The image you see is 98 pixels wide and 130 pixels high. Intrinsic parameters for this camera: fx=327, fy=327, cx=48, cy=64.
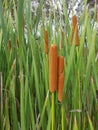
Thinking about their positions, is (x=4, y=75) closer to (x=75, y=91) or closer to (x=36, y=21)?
(x=75, y=91)

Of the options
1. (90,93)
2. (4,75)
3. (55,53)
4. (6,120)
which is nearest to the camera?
(55,53)

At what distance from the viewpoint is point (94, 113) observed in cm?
78

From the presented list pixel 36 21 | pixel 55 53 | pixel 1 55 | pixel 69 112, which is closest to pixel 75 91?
pixel 69 112

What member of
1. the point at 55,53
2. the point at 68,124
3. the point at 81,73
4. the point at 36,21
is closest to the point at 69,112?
the point at 68,124

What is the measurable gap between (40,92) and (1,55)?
0.24 meters

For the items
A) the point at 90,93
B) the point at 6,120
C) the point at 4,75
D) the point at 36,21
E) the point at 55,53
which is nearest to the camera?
the point at 55,53

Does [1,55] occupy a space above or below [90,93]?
above

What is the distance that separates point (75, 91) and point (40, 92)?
0.09 meters

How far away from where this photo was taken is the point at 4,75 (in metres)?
0.88

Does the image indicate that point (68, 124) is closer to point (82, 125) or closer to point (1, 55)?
point (82, 125)

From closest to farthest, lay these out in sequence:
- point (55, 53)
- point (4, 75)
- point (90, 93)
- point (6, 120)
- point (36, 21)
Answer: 1. point (55, 53)
2. point (6, 120)
3. point (90, 93)
4. point (4, 75)
5. point (36, 21)

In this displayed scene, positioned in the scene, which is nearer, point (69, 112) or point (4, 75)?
point (69, 112)

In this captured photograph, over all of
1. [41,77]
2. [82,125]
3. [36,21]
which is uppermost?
[36,21]

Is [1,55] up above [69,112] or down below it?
above
